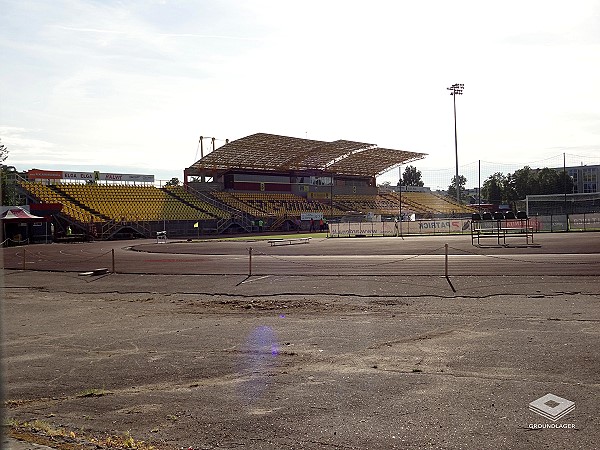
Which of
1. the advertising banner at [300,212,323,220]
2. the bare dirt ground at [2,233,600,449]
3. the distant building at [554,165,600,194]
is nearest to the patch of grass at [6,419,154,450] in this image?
the bare dirt ground at [2,233,600,449]

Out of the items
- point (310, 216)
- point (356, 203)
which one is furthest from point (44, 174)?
point (356, 203)

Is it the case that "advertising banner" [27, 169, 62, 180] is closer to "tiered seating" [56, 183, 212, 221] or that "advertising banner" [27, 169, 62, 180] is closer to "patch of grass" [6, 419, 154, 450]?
"tiered seating" [56, 183, 212, 221]

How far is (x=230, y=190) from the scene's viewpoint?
302 ft

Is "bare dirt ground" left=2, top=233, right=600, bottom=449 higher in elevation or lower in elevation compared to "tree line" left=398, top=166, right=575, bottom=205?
lower

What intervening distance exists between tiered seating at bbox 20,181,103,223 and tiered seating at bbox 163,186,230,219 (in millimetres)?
16881

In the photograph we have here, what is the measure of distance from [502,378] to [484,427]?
197 centimetres

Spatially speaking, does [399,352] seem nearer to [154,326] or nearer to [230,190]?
[154,326]

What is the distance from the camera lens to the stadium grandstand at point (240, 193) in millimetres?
69875

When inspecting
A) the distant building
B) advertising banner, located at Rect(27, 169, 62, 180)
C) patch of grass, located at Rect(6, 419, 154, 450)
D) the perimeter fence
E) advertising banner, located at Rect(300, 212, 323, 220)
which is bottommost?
patch of grass, located at Rect(6, 419, 154, 450)

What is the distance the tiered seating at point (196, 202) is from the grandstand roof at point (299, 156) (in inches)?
174

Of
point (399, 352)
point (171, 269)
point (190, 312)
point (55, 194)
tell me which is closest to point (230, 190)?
point (55, 194)

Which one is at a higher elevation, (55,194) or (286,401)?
(55,194)

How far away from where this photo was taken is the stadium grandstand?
2751 inches

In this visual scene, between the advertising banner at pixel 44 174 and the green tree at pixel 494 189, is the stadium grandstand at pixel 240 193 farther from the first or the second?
the green tree at pixel 494 189
